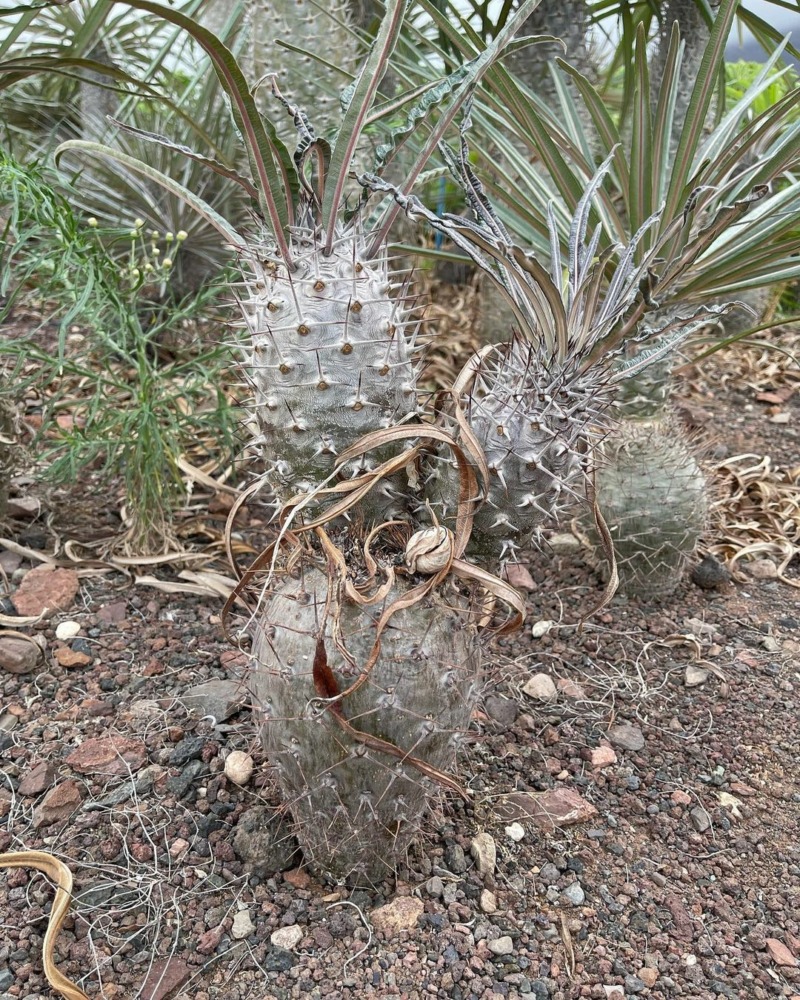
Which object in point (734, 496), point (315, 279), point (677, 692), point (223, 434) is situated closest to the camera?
point (315, 279)

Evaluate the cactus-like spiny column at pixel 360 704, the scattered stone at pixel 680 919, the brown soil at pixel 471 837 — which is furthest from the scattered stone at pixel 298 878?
the scattered stone at pixel 680 919

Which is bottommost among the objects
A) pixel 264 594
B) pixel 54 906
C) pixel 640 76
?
pixel 54 906

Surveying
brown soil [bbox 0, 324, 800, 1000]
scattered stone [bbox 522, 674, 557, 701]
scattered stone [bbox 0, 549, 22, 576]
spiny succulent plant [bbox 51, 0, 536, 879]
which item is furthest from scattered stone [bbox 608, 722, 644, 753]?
scattered stone [bbox 0, 549, 22, 576]

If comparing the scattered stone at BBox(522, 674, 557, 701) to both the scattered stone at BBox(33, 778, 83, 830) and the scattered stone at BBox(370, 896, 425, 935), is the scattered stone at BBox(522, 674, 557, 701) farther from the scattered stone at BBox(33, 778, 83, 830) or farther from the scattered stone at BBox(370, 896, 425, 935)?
the scattered stone at BBox(33, 778, 83, 830)

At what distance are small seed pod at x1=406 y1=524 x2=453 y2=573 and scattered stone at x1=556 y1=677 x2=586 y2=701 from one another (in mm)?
696

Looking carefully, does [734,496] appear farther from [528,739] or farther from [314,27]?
[314,27]

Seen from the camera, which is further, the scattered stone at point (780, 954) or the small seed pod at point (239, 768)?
the small seed pod at point (239, 768)

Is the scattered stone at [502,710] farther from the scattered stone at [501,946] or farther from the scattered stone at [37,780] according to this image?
the scattered stone at [37,780]

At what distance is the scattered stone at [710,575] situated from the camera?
184cm

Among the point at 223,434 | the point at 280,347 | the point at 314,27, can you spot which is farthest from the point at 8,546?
the point at 314,27

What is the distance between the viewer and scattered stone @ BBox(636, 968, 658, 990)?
98cm

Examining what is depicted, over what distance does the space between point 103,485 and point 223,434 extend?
11.9 inches

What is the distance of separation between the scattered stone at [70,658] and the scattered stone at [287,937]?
66cm

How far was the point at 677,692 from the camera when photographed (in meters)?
1.52
